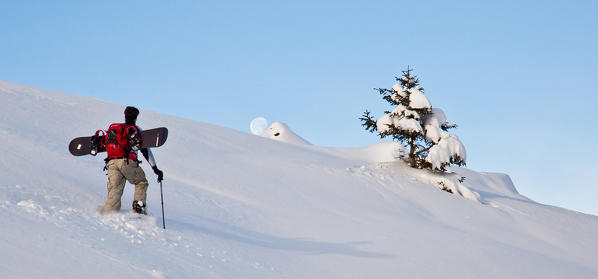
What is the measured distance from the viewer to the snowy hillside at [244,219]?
569cm

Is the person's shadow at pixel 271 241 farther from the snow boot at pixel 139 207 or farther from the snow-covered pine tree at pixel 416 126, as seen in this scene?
the snow-covered pine tree at pixel 416 126

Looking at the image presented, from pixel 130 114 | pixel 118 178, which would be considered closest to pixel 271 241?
pixel 118 178

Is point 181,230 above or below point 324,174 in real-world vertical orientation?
below

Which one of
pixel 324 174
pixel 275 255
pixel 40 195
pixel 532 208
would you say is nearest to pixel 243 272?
pixel 275 255

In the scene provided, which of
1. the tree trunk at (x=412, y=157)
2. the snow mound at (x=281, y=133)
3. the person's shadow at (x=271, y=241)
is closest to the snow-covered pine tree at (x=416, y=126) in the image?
the tree trunk at (x=412, y=157)

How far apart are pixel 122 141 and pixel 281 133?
46.5 m

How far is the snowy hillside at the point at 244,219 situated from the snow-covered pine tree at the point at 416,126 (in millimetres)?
1177

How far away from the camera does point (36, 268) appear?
4.37 meters

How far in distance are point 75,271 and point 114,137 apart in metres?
2.84

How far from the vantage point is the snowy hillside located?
5.69m

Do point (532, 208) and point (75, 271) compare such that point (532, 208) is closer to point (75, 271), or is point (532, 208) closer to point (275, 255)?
point (275, 255)

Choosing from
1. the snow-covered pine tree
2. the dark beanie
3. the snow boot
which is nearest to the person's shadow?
the snow boot

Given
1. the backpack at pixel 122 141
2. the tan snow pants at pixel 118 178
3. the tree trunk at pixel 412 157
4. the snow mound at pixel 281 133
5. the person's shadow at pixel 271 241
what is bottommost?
the person's shadow at pixel 271 241

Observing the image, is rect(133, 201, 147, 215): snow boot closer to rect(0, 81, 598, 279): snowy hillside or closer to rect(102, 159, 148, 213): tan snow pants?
rect(102, 159, 148, 213): tan snow pants
